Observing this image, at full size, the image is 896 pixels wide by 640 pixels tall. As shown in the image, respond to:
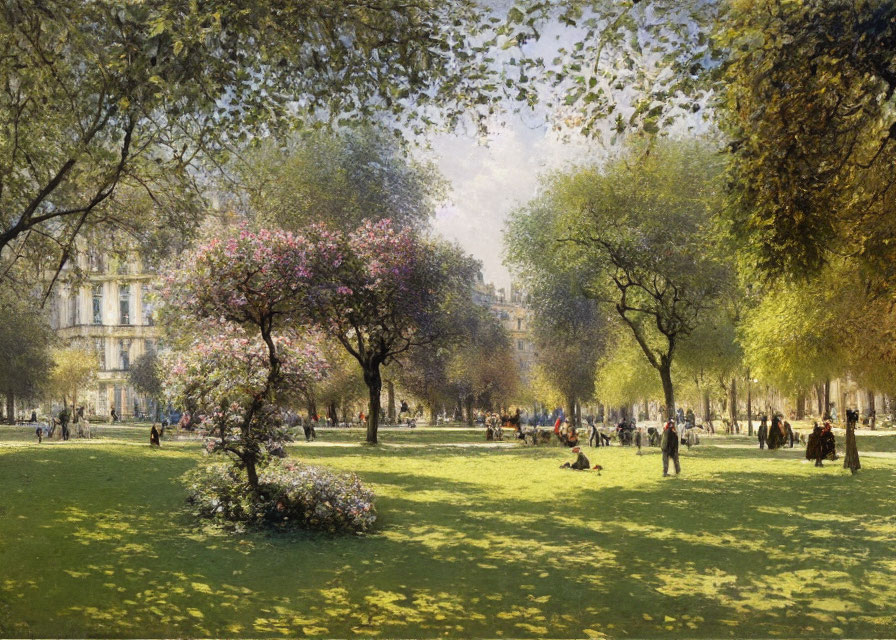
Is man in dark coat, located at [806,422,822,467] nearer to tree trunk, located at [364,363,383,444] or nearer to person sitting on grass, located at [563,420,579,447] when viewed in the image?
person sitting on grass, located at [563,420,579,447]

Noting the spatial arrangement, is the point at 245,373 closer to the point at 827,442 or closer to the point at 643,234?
the point at 827,442

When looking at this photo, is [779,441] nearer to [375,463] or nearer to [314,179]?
[375,463]

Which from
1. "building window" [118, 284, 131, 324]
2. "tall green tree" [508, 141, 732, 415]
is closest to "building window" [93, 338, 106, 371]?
"building window" [118, 284, 131, 324]

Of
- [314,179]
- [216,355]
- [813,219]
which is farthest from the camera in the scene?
[314,179]

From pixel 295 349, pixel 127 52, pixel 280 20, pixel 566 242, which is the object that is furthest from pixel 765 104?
pixel 566 242

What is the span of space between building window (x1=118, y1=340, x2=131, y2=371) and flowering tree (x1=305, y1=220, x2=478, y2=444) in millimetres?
70119

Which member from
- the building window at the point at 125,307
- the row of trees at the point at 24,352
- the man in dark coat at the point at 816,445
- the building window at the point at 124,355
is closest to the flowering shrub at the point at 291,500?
the man in dark coat at the point at 816,445

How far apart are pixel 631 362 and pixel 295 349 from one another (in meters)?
41.7

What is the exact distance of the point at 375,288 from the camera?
39562mm

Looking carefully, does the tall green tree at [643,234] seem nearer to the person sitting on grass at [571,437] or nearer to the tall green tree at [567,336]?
the person sitting on grass at [571,437]

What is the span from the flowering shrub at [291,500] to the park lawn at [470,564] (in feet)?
1.75

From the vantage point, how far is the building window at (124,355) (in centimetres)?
10812

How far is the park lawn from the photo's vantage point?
999 centimetres

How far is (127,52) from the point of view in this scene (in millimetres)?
11570
